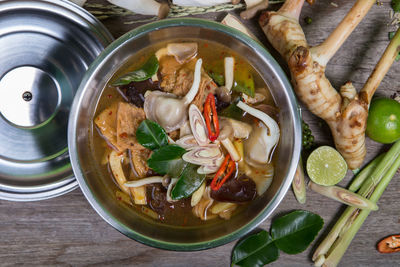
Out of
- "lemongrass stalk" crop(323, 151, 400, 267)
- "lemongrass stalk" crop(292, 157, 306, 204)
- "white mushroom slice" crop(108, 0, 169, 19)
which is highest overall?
"white mushroom slice" crop(108, 0, 169, 19)

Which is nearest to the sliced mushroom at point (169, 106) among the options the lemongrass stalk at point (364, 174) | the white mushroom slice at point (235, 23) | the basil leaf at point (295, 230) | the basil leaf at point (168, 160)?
the basil leaf at point (168, 160)

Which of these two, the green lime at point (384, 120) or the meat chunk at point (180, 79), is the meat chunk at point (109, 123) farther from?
the green lime at point (384, 120)

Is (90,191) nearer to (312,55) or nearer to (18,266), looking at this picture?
(18,266)

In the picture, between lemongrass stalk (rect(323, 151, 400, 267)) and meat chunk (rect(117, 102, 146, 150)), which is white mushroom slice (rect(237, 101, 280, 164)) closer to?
meat chunk (rect(117, 102, 146, 150))

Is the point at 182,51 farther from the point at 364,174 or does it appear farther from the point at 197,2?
the point at 364,174

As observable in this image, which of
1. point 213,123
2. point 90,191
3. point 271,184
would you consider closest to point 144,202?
point 90,191

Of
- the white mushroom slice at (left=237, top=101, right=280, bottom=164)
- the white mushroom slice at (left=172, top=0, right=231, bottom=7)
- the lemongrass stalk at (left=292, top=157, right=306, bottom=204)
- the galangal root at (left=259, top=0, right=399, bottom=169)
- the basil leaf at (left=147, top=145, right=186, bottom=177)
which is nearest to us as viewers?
the basil leaf at (left=147, top=145, right=186, bottom=177)

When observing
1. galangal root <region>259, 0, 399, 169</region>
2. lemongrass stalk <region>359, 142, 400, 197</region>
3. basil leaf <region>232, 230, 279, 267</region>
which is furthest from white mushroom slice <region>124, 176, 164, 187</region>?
lemongrass stalk <region>359, 142, 400, 197</region>

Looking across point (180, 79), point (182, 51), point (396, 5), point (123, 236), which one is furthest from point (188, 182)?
point (396, 5)
